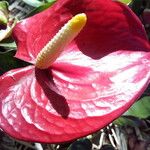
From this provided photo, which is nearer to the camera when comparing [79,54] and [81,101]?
[81,101]

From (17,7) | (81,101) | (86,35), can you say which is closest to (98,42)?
(86,35)

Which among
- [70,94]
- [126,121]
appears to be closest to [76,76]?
[70,94]

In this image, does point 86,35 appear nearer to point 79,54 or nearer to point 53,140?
point 79,54

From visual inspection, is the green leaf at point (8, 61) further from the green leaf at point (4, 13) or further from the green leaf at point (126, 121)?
the green leaf at point (126, 121)

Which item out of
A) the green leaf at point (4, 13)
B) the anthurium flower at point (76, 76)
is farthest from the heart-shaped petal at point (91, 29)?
the green leaf at point (4, 13)

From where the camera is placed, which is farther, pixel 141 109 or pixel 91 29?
pixel 141 109

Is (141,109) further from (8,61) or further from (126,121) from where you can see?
(8,61)
